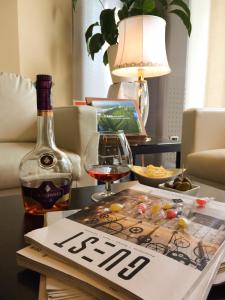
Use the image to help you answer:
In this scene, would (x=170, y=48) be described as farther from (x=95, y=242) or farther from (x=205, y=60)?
(x=95, y=242)

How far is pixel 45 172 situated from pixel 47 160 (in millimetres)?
25

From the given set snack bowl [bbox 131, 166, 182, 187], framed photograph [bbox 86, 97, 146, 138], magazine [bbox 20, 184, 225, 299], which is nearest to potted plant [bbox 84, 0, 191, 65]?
framed photograph [bbox 86, 97, 146, 138]

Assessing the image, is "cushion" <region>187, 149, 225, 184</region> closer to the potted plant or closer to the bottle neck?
the bottle neck

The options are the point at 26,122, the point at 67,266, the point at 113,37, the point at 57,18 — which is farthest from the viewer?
the point at 57,18

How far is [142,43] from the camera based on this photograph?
145 centimetres

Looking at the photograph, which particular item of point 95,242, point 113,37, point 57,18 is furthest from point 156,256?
point 57,18

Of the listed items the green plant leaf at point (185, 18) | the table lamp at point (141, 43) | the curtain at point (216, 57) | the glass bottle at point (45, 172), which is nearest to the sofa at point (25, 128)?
the table lamp at point (141, 43)

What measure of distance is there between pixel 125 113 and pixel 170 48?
3.69ft

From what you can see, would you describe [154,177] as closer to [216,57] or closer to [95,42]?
[95,42]

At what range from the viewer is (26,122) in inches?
58.9

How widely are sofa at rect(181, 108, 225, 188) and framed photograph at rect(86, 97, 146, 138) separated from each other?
264mm

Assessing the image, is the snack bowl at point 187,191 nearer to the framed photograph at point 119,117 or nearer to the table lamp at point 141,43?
the framed photograph at point 119,117

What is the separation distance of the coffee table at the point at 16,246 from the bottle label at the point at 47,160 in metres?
0.10

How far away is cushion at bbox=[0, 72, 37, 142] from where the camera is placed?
4.83 feet
